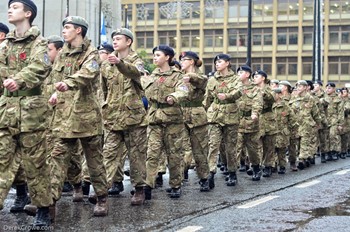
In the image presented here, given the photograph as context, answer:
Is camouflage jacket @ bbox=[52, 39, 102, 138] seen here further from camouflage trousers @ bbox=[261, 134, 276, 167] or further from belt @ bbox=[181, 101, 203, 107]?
camouflage trousers @ bbox=[261, 134, 276, 167]

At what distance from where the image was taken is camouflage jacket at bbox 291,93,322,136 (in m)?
16.6

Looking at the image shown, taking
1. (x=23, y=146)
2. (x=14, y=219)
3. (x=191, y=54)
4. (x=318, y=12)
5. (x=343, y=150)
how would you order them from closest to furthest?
(x=23, y=146), (x=14, y=219), (x=191, y=54), (x=343, y=150), (x=318, y=12)

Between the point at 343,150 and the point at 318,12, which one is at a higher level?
the point at 318,12

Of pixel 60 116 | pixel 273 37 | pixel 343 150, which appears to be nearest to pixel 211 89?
pixel 60 116

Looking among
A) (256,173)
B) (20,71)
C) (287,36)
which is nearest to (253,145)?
(256,173)

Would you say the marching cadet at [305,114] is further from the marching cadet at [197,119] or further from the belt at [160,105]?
the belt at [160,105]

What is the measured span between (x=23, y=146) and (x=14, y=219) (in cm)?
111

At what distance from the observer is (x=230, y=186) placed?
11.5m

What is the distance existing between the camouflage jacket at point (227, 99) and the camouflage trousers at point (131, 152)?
98.9 inches

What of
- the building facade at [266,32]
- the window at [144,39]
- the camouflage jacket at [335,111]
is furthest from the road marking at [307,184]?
the window at [144,39]

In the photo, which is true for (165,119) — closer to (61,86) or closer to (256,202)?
(256,202)

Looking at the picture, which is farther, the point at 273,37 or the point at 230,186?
the point at 273,37

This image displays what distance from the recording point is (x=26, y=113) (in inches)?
268

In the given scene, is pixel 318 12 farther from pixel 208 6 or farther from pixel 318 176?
pixel 208 6
